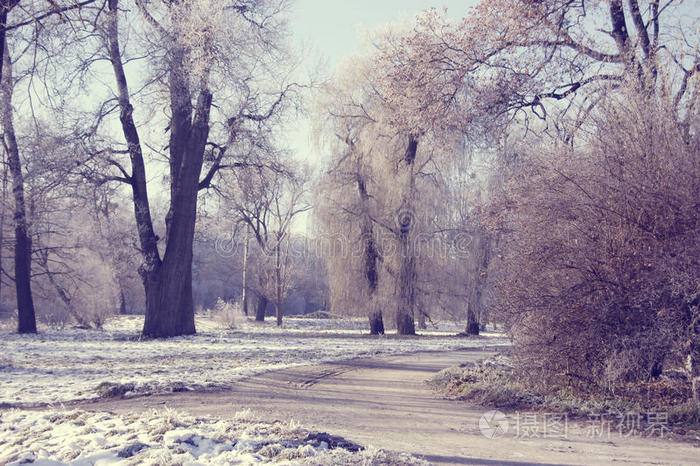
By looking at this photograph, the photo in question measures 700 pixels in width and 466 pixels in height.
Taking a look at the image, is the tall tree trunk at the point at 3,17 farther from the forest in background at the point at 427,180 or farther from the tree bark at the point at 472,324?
the tree bark at the point at 472,324

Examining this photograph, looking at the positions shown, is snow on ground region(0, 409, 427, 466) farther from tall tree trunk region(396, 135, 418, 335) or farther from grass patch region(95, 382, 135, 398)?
tall tree trunk region(396, 135, 418, 335)

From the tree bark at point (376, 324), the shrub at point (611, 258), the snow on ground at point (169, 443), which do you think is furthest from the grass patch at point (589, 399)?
the tree bark at point (376, 324)

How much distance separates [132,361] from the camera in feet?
41.5

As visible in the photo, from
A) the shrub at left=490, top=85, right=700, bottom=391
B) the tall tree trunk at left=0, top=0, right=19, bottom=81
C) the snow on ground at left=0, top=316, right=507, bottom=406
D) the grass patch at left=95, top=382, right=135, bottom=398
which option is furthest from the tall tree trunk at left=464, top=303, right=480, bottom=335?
the tall tree trunk at left=0, top=0, right=19, bottom=81

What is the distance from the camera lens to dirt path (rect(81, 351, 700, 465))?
5273mm

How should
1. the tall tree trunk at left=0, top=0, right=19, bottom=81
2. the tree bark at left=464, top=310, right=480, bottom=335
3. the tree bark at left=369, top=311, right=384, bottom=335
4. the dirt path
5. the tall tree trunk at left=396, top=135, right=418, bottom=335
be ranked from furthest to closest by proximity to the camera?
the tree bark at left=464, top=310, right=480, bottom=335 < the tree bark at left=369, top=311, right=384, bottom=335 < the tall tree trunk at left=396, top=135, right=418, bottom=335 < the tall tree trunk at left=0, top=0, right=19, bottom=81 < the dirt path

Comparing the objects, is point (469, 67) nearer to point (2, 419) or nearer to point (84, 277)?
point (2, 419)

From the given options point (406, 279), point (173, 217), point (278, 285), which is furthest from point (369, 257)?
point (278, 285)

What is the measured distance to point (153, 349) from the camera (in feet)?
50.4

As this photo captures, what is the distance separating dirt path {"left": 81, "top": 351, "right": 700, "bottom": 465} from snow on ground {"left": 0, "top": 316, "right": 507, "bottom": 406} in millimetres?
777

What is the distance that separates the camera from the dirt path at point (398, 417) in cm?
→ 527

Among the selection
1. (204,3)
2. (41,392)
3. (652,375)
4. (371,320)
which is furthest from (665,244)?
(371,320)

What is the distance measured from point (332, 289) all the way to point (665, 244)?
1818 cm

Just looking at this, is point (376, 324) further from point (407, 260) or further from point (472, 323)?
point (472, 323)
